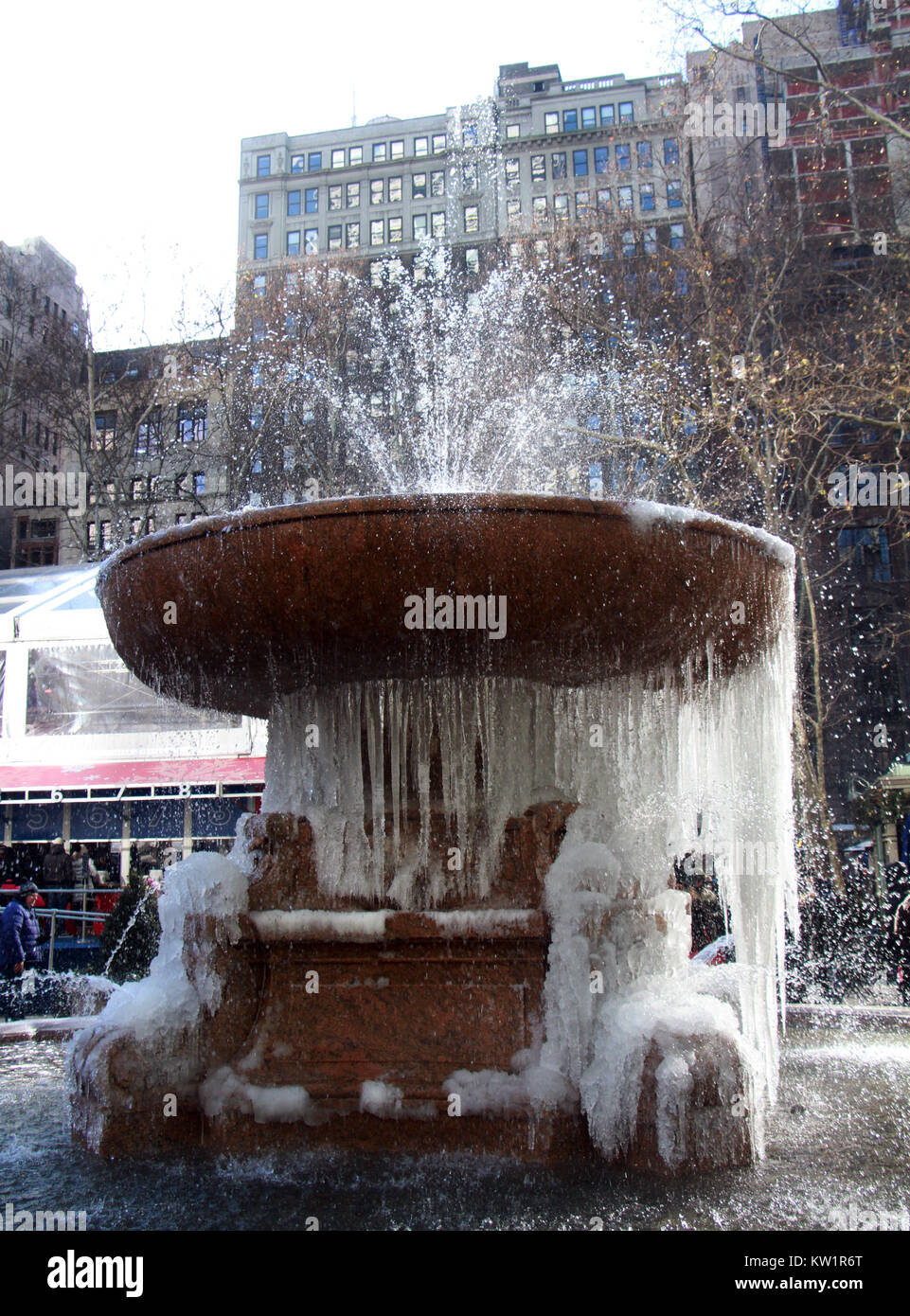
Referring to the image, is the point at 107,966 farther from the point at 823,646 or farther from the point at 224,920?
the point at 823,646

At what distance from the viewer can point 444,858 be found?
396 centimetres

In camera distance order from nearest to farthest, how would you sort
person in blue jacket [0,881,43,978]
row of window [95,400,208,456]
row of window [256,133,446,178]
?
person in blue jacket [0,881,43,978] < row of window [95,400,208,456] < row of window [256,133,446,178]

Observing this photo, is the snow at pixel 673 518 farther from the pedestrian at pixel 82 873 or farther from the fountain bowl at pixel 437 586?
the pedestrian at pixel 82 873

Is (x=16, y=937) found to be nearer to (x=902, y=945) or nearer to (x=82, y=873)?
(x=82, y=873)

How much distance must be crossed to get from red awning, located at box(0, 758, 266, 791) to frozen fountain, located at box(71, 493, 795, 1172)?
10.2 meters

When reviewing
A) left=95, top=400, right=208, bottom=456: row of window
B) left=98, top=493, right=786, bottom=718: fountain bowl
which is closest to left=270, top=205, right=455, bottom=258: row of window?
left=95, top=400, right=208, bottom=456: row of window

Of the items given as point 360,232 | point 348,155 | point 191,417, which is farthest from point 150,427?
point 348,155

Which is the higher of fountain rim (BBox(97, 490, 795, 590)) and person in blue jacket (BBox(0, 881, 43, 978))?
fountain rim (BBox(97, 490, 795, 590))

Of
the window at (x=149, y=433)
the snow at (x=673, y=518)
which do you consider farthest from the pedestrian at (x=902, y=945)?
the window at (x=149, y=433)

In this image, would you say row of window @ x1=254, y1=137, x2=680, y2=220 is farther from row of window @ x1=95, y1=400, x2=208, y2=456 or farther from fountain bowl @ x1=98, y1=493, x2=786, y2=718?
fountain bowl @ x1=98, y1=493, x2=786, y2=718

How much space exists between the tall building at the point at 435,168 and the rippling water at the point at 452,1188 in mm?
46962

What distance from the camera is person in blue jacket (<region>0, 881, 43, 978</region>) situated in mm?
8992

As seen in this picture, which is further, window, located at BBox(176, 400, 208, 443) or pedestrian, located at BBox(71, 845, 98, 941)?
window, located at BBox(176, 400, 208, 443)

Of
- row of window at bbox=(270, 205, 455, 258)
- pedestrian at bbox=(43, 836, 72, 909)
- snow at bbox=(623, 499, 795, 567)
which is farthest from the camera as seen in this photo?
row of window at bbox=(270, 205, 455, 258)
